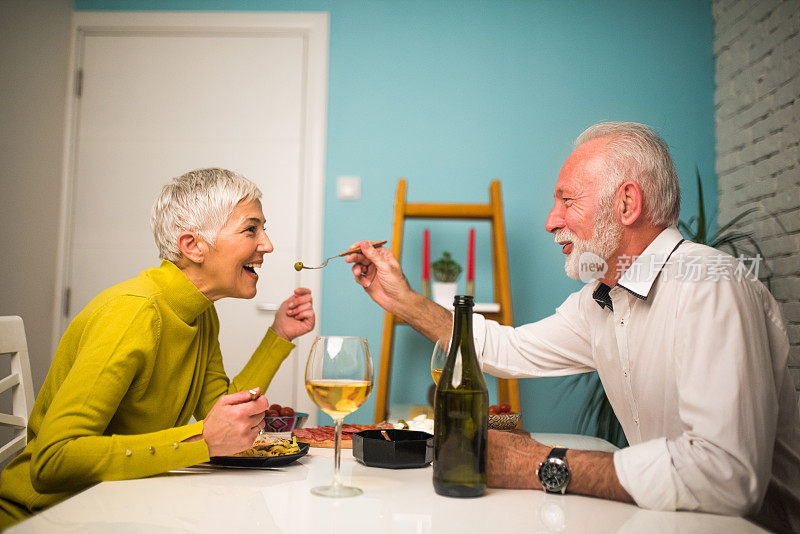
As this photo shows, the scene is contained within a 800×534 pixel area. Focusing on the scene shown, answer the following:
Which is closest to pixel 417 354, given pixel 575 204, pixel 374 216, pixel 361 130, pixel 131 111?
pixel 374 216

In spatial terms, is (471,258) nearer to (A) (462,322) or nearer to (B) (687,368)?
(B) (687,368)

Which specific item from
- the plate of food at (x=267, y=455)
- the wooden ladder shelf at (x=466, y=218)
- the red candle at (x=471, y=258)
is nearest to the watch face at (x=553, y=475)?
the plate of food at (x=267, y=455)

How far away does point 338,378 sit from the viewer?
0.90 m

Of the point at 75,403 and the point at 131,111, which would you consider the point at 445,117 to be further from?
the point at 75,403

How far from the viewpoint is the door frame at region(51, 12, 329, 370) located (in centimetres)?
308

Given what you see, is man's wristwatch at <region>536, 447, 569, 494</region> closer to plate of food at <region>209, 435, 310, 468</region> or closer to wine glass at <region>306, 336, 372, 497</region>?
wine glass at <region>306, 336, 372, 497</region>

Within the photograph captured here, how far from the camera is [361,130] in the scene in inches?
122

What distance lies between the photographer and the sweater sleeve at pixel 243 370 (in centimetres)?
162

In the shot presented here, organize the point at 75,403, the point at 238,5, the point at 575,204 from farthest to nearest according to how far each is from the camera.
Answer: the point at 238,5 < the point at 575,204 < the point at 75,403

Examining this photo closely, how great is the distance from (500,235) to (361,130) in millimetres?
889

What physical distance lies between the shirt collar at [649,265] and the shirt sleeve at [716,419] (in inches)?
6.5

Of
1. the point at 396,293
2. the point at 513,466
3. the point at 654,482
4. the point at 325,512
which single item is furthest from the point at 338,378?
the point at 396,293

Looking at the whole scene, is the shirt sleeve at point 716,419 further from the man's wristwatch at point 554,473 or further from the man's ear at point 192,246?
the man's ear at point 192,246

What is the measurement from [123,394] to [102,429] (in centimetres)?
7
